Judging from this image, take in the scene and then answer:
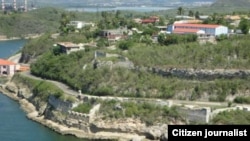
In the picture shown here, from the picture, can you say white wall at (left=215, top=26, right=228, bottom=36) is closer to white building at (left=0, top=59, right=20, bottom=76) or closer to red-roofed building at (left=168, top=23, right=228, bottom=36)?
red-roofed building at (left=168, top=23, right=228, bottom=36)

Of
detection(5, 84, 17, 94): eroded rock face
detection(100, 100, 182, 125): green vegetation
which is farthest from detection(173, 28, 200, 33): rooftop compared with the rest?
detection(100, 100, 182, 125): green vegetation

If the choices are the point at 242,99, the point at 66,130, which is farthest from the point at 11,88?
the point at 242,99

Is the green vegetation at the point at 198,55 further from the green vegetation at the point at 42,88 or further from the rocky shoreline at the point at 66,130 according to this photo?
the rocky shoreline at the point at 66,130

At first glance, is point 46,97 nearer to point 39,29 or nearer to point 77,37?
point 77,37

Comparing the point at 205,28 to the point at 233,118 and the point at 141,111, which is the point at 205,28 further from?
the point at 233,118

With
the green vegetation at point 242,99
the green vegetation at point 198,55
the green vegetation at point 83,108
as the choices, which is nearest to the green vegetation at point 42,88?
the green vegetation at point 83,108
